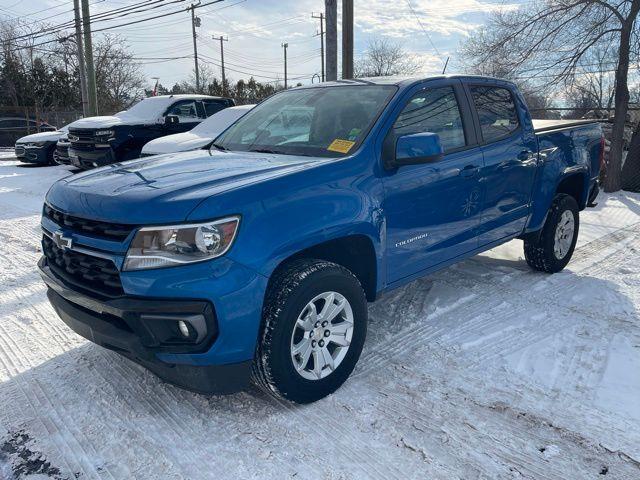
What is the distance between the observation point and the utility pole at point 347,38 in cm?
1091

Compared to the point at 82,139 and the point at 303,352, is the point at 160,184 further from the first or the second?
the point at 82,139

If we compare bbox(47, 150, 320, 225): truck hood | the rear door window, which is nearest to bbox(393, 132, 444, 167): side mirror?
bbox(47, 150, 320, 225): truck hood

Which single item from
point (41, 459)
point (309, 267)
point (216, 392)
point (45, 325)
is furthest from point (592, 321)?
point (45, 325)

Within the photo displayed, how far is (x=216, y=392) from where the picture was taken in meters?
2.52

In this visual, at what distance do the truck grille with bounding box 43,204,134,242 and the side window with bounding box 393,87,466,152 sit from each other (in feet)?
5.95

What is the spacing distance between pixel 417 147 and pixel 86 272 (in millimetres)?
1991

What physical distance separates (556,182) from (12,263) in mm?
5556

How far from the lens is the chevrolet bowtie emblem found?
272cm

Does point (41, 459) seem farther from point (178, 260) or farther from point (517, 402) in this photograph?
point (517, 402)

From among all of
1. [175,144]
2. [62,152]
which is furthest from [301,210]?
[62,152]

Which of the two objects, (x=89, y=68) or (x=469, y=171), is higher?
(x=89, y=68)

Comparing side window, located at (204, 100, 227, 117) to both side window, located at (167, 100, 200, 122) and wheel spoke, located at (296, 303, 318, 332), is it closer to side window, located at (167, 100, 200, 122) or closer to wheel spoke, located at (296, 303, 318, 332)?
side window, located at (167, 100, 200, 122)

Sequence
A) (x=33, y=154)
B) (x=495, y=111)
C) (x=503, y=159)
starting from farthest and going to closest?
1. (x=33, y=154)
2. (x=495, y=111)
3. (x=503, y=159)

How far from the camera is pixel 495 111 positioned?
438 cm
